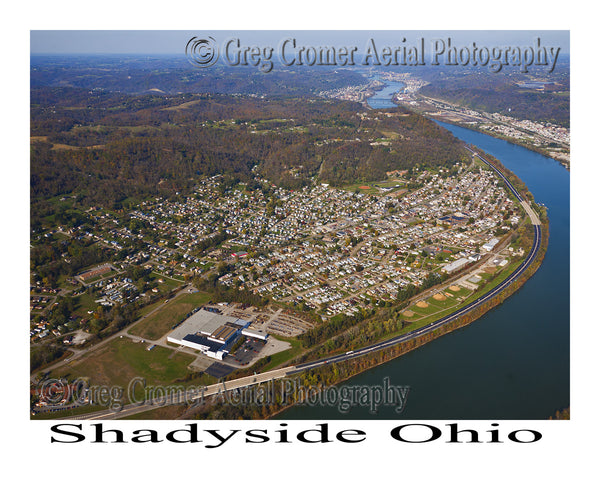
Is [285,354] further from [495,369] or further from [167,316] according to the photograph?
[495,369]

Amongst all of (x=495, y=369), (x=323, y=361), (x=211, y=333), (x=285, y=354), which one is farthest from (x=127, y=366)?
(x=495, y=369)

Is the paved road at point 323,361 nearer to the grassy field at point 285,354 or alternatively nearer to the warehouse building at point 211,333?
the grassy field at point 285,354

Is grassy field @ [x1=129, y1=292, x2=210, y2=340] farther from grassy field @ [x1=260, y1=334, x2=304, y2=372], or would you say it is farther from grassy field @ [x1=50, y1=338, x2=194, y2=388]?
grassy field @ [x1=260, y1=334, x2=304, y2=372]

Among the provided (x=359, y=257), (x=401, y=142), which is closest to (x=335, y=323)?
(x=359, y=257)

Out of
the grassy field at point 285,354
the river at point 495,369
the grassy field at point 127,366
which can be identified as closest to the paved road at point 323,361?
the grassy field at point 285,354

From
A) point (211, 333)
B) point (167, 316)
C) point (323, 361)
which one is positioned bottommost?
point (323, 361)

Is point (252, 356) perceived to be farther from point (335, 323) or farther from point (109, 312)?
point (109, 312)
